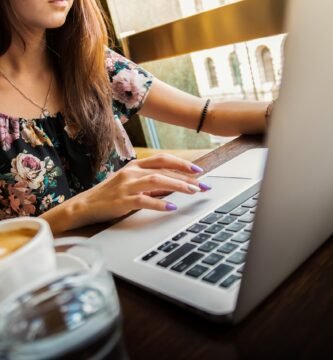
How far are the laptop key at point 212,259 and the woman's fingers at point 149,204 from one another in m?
0.16

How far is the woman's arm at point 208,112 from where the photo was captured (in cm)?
87

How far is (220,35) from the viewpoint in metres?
1.52

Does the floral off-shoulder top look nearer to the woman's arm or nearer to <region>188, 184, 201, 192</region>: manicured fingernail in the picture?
the woman's arm

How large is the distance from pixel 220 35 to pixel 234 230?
4.09 ft

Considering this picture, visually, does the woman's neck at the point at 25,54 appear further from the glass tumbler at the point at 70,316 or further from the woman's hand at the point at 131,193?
the glass tumbler at the point at 70,316

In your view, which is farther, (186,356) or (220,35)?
(220,35)

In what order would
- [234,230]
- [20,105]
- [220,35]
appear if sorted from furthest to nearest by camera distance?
[220,35] < [20,105] < [234,230]

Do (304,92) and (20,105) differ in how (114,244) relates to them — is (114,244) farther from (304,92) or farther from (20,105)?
(20,105)

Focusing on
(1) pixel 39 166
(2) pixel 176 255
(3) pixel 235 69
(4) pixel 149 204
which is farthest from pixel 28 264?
(3) pixel 235 69

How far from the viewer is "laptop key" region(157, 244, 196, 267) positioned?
1.28 ft

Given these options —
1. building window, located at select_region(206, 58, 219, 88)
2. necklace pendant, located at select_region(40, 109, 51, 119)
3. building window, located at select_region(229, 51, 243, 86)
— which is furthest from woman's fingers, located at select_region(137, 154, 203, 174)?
building window, located at select_region(206, 58, 219, 88)

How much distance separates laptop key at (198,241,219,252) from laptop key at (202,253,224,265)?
0.04 ft

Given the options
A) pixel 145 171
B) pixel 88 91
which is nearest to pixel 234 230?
pixel 145 171

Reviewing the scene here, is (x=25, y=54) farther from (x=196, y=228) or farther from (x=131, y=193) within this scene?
(x=196, y=228)
